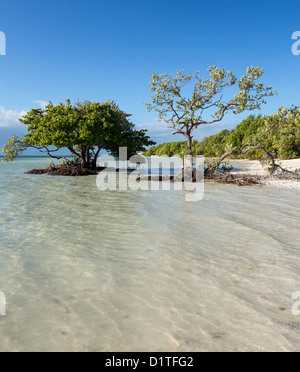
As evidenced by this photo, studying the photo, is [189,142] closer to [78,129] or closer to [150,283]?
[78,129]

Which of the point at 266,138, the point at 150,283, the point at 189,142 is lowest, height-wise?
the point at 150,283

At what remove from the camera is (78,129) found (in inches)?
891

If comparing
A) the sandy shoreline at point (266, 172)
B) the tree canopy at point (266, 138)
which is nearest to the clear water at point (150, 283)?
the sandy shoreline at point (266, 172)

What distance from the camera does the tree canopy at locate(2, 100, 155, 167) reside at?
69.2 ft

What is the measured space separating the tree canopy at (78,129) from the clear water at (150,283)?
50.0 feet

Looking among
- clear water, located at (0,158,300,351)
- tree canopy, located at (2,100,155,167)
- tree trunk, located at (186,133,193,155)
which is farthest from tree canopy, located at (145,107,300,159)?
clear water, located at (0,158,300,351)

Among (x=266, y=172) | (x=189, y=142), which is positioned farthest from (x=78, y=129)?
(x=266, y=172)

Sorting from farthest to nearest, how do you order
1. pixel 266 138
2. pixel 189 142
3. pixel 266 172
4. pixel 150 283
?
pixel 266 138 < pixel 266 172 < pixel 189 142 < pixel 150 283

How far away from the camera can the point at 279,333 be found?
2484 mm

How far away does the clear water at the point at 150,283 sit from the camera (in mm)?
2473

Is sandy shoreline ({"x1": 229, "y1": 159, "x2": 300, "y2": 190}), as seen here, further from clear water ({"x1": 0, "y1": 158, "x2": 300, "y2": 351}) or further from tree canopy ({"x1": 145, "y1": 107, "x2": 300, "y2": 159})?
clear water ({"x1": 0, "y1": 158, "x2": 300, "y2": 351})

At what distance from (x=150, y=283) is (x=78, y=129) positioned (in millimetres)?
21168
